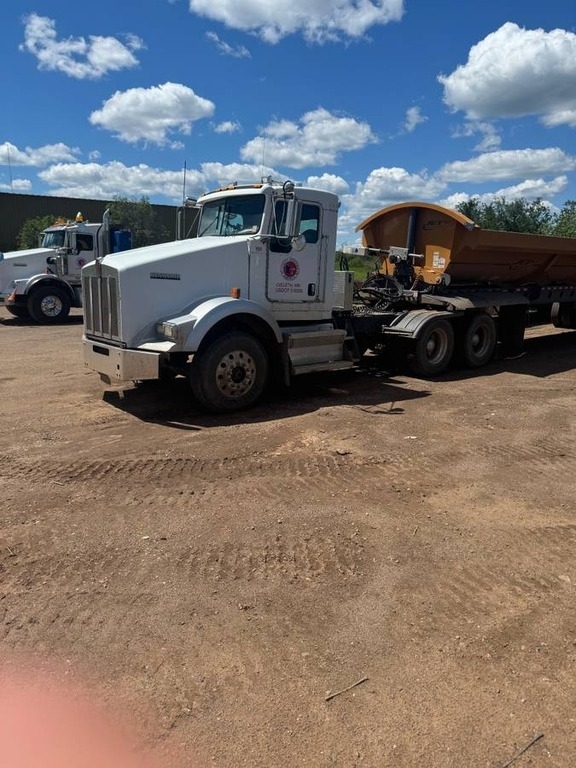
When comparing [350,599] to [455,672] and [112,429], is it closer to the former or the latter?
[455,672]

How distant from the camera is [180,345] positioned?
251 inches

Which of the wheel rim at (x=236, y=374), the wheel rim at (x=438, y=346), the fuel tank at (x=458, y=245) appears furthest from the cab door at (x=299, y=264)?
the fuel tank at (x=458, y=245)

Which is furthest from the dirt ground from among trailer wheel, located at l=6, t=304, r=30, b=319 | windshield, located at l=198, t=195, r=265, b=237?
trailer wheel, located at l=6, t=304, r=30, b=319

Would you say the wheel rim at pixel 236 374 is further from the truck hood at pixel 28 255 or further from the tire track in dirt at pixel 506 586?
the truck hood at pixel 28 255

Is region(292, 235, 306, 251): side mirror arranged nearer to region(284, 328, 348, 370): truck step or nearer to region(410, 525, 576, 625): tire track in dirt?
region(284, 328, 348, 370): truck step

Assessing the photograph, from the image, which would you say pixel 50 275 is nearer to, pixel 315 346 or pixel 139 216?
pixel 315 346

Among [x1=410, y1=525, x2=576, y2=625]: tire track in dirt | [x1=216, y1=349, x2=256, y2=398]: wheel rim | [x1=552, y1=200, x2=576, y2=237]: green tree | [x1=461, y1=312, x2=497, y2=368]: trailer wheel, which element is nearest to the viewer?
[x1=410, y1=525, x2=576, y2=625]: tire track in dirt

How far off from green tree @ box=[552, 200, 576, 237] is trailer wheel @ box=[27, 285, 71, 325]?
22.5 metres

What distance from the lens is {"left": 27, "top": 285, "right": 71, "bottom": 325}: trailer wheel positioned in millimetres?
15758

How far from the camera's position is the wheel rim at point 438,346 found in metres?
9.60

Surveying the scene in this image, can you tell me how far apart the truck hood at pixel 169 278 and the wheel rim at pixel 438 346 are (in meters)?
3.77

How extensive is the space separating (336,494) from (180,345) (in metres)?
2.70

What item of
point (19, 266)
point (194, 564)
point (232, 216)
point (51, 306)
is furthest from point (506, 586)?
point (19, 266)

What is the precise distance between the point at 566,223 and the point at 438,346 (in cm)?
2267
